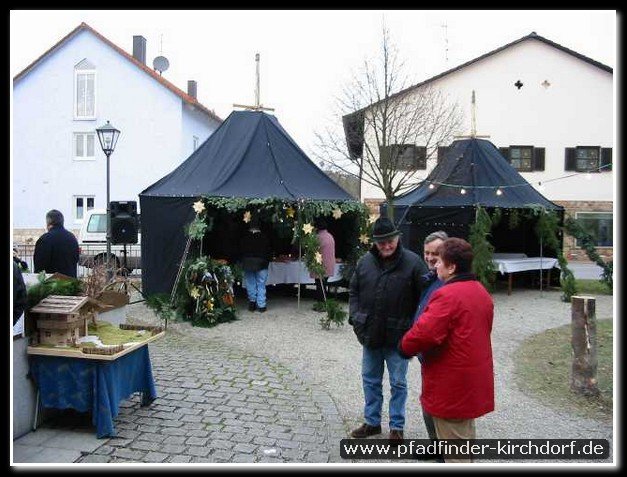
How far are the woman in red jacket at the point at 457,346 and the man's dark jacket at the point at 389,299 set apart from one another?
0.82 meters

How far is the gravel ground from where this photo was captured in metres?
5.07

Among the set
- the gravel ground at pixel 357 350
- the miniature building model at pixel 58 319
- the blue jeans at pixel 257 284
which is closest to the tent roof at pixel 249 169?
the blue jeans at pixel 257 284

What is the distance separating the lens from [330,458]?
14.0ft

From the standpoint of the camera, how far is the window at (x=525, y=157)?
25.1 meters

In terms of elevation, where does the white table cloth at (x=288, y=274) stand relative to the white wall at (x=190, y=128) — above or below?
below

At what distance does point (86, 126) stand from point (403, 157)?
14.2 meters

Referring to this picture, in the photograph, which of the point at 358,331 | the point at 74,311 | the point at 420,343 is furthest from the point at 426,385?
the point at 74,311

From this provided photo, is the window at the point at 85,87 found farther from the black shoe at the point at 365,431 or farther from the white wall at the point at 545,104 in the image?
the black shoe at the point at 365,431

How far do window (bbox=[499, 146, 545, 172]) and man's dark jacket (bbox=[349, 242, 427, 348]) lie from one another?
22200mm

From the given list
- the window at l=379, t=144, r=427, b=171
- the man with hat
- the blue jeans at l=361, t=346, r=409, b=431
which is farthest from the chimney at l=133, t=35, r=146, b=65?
the blue jeans at l=361, t=346, r=409, b=431

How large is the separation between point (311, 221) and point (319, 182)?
1441 millimetres

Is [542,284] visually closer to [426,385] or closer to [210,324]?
[210,324]

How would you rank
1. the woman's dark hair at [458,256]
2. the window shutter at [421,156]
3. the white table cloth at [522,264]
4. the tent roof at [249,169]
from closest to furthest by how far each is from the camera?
the woman's dark hair at [458,256] < the tent roof at [249,169] < the white table cloth at [522,264] < the window shutter at [421,156]

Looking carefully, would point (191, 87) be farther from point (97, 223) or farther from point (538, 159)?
point (538, 159)
